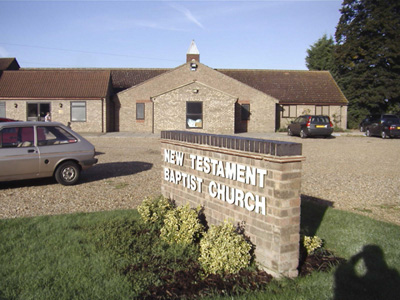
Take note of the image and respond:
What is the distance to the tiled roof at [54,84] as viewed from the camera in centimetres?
3269

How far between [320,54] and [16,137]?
58.0m

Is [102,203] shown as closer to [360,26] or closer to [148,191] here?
[148,191]

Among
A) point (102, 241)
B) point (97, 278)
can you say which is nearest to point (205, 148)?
point (102, 241)

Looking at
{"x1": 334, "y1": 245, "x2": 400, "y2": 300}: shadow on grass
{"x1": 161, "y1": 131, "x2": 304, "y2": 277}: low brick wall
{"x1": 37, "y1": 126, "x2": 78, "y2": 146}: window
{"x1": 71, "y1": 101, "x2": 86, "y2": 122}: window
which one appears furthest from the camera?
{"x1": 71, "y1": 101, "x2": 86, "y2": 122}: window

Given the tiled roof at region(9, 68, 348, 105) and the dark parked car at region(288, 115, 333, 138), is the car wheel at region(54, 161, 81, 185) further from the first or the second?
the tiled roof at region(9, 68, 348, 105)

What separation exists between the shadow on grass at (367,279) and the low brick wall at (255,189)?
59cm

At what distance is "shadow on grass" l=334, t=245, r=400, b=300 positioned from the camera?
4.14 metres

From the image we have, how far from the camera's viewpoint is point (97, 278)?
456 cm

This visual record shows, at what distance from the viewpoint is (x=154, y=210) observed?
6.41m

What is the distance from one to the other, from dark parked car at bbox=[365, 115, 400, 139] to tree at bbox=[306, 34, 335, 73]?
29.2 meters

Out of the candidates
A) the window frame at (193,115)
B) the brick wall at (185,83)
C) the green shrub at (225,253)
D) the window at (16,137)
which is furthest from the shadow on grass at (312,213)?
the brick wall at (185,83)

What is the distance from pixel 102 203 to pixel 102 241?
9.03ft

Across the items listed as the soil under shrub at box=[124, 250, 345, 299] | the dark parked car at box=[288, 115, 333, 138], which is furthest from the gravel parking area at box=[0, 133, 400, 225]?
the dark parked car at box=[288, 115, 333, 138]

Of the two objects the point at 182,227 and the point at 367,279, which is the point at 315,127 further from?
the point at 367,279
